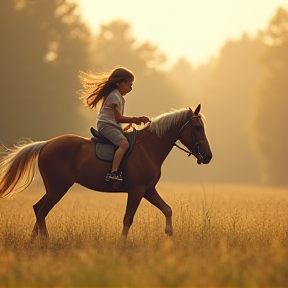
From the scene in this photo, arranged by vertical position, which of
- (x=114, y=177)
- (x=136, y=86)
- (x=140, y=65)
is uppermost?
(x=140, y=65)

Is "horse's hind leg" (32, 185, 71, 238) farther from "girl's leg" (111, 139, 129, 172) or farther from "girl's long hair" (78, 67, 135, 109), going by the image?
"girl's long hair" (78, 67, 135, 109)

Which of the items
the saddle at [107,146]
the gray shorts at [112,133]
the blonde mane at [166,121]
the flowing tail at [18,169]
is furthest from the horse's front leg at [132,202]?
the flowing tail at [18,169]

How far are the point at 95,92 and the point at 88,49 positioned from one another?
27.7m

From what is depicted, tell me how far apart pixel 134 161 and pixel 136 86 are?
6026cm

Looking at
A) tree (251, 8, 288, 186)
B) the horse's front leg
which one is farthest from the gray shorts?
tree (251, 8, 288, 186)

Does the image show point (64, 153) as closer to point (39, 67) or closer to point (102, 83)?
point (102, 83)

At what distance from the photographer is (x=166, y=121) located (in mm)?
11672

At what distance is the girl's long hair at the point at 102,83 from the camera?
11.8 m

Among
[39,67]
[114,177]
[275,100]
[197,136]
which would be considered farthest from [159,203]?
[275,100]

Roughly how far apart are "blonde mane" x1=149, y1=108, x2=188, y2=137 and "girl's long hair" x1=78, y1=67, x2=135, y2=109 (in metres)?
0.82

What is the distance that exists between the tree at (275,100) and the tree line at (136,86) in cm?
6

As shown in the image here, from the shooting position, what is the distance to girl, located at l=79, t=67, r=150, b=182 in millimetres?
11352

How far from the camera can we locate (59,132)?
37.2m

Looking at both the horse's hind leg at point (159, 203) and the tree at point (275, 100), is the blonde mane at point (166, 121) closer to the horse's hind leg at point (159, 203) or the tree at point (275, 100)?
the horse's hind leg at point (159, 203)
